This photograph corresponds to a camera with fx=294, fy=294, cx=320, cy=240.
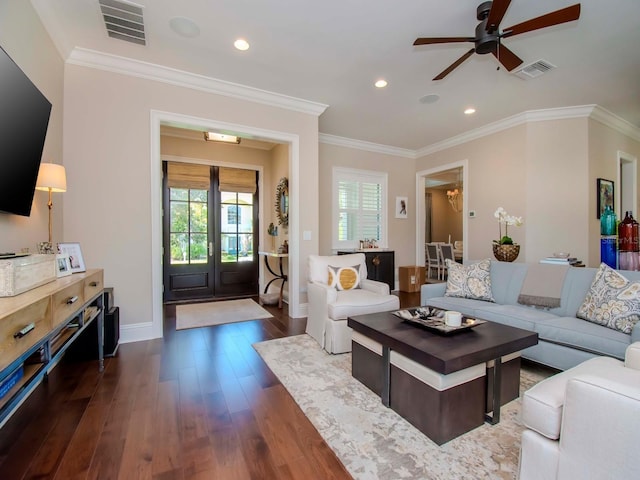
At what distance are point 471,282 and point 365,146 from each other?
3623 millimetres

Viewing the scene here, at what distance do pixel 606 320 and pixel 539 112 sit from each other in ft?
11.3

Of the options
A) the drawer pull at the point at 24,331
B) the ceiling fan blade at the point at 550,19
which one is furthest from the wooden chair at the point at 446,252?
the drawer pull at the point at 24,331

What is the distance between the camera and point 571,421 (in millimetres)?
992

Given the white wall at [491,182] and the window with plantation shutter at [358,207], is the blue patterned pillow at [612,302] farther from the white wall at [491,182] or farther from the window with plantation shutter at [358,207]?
the window with plantation shutter at [358,207]

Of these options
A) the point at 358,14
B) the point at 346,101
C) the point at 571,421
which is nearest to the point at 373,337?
the point at 571,421

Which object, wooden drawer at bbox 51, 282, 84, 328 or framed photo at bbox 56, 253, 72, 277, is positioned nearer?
Answer: wooden drawer at bbox 51, 282, 84, 328

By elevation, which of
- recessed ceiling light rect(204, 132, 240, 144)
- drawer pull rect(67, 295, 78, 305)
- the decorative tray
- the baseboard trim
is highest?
recessed ceiling light rect(204, 132, 240, 144)

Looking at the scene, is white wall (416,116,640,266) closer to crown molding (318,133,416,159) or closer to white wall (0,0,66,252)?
crown molding (318,133,416,159)

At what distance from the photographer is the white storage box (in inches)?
51.7

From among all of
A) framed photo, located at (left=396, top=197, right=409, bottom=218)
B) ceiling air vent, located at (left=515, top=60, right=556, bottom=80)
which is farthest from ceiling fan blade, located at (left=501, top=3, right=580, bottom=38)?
framed photo, located at (left=396, top=197, right=409, bottom=218)

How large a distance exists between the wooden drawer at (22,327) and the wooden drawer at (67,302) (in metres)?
0.09

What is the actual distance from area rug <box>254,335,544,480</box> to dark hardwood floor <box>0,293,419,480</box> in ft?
0.32

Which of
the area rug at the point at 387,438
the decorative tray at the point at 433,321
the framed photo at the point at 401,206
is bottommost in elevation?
the area rug at the point at 387,438

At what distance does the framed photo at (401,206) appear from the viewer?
625 centimetres
